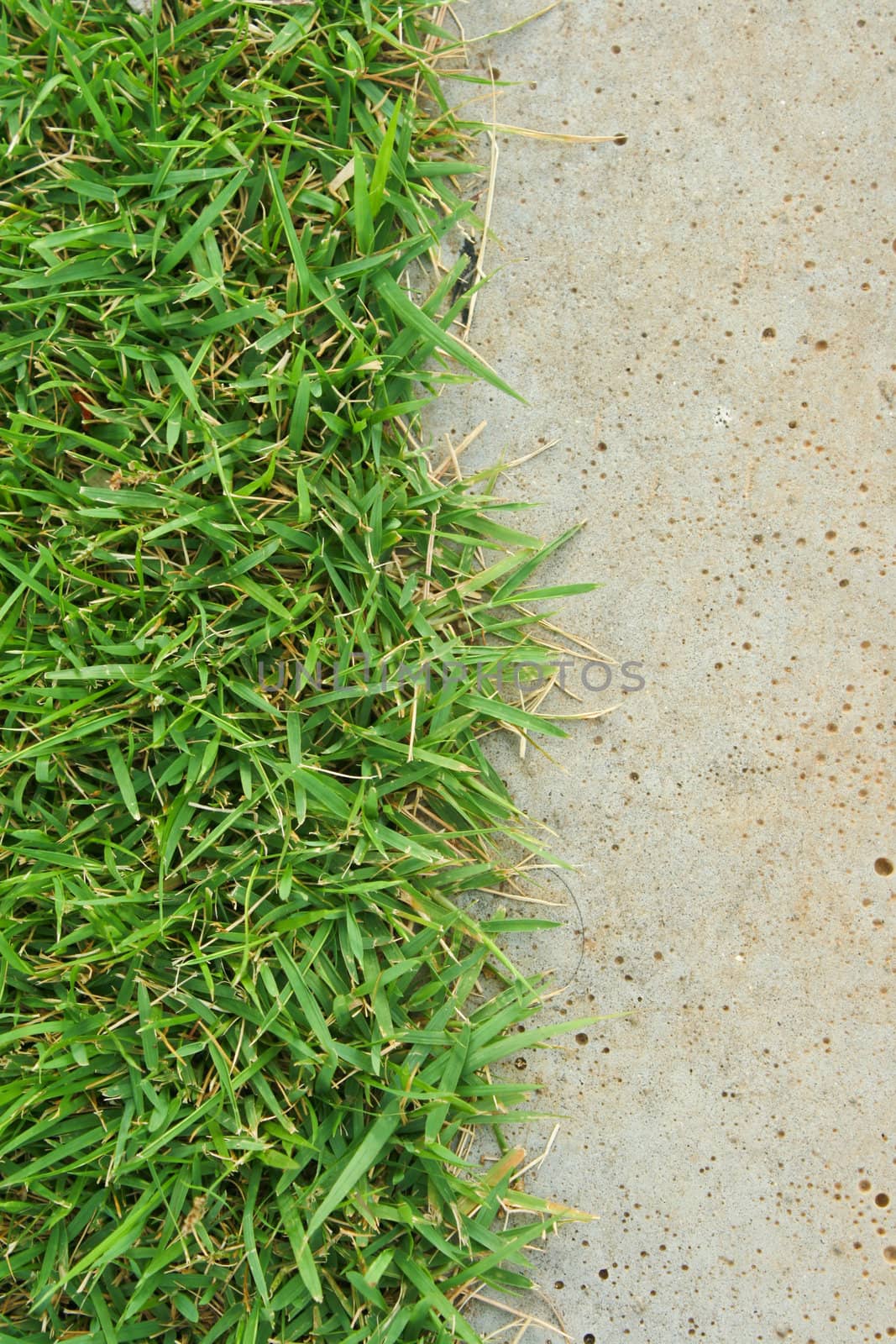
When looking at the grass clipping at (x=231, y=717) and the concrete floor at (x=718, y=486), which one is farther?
the concrete floor at (x=718, y=486)

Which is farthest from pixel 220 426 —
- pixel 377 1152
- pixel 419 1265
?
pixel 419 1265

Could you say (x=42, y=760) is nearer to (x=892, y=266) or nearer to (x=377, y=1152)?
(x=377, y=1152)

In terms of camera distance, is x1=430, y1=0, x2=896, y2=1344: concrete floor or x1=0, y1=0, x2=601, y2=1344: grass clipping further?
x1=430, y1=0, x2=896, y2=1344: concrete floor

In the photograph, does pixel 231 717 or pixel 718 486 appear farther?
pixel 718 486

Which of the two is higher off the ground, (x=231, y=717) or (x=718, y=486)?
(x=718, y=486)
